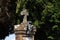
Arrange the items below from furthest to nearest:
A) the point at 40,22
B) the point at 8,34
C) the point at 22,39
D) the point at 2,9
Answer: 1. the point at 8,34
2. the point at 2,9
3. the point at 40,22
4. the point at 22,39

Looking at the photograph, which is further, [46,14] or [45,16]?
[45,16]

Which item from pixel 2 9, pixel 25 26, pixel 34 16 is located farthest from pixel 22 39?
pixel 2 9

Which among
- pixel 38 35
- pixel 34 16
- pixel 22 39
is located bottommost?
pixel 22 39

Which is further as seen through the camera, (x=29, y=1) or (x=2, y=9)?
(x=2, y=9)

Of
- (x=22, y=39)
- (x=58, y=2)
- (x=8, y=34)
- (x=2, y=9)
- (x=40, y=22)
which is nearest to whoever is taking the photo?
(x=22, y=39)

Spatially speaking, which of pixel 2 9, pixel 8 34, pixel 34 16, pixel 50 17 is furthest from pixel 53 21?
pixel 8 34

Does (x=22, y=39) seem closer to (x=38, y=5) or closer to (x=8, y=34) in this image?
(x=38, y=5)

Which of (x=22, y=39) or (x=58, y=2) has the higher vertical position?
(x=58, y=2)

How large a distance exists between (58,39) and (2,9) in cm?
534

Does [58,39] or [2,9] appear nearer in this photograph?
[58,39]

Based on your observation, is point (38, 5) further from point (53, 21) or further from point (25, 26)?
point (25, 26)

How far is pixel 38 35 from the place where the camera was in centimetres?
2102

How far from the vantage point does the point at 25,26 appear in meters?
11.4

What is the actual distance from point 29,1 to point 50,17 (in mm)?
2345
